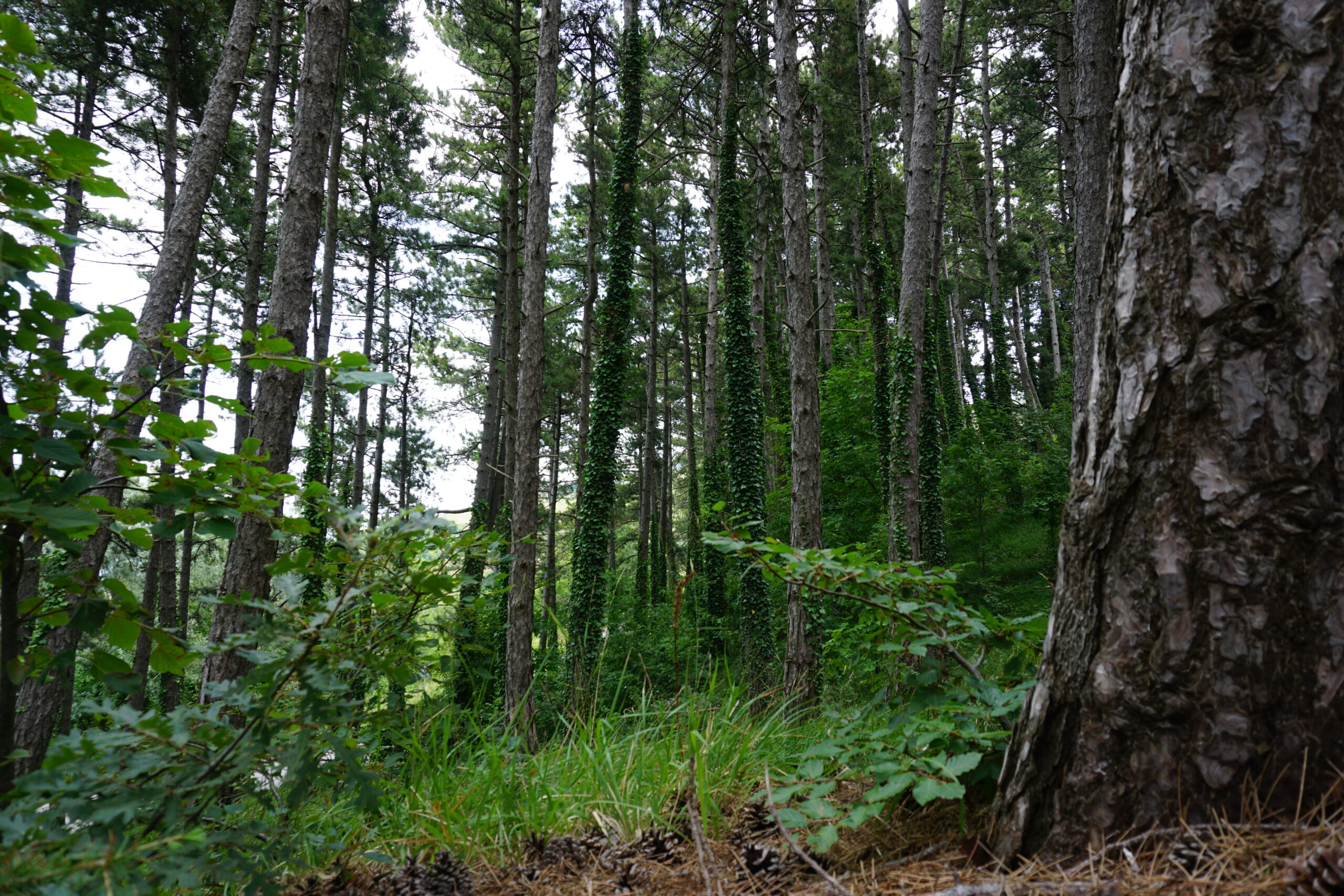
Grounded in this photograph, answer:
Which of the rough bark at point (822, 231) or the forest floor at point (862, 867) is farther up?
the rough bark at point (822, 231)

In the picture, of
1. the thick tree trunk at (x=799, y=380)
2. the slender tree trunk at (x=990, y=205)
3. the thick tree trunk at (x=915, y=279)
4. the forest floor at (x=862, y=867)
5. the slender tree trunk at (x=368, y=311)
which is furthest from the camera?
the slender tree trunk at (x=990, y=205)

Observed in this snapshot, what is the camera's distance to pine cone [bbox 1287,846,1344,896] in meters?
0.91

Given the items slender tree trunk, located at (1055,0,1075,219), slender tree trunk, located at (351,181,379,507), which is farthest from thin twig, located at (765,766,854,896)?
slender tree trunk, located at (351,181,379,507)

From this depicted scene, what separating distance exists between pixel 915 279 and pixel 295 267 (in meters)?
6.88

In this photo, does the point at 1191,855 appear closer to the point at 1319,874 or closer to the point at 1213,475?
the point at 1319,874

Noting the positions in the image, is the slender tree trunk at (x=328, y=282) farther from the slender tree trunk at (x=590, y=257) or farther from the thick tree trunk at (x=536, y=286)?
the thick tree trunk at (x=536, y=286)

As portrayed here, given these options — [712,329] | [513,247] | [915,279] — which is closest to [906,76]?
[915,279]

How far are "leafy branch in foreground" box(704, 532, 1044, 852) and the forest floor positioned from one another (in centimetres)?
10

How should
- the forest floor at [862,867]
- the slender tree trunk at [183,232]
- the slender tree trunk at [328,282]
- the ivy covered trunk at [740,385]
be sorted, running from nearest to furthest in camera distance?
the forest floor at [862,867], the slender tree trunk at [183,232], the ivy covered trunk at [740,385], the slender tree trunk at [328,282]

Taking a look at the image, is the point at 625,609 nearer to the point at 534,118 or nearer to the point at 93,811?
the point at 534,118

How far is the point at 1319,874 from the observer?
3.05ft

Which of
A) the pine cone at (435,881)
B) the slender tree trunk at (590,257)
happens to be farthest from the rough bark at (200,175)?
the pine cone at (435,881)

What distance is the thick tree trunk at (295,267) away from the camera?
182 inches

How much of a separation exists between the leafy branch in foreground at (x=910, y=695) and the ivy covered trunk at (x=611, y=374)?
6.35 m
